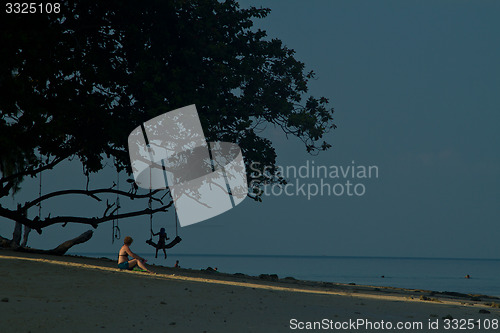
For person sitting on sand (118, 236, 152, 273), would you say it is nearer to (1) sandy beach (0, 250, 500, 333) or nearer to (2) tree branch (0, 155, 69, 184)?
(1) sandy beach (0, 250, 500, 333)

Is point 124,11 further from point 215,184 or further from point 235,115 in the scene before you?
point 215,184

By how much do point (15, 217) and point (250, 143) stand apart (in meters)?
9.45

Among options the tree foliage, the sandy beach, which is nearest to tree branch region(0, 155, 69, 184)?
the tree foliage

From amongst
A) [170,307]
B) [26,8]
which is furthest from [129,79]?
[170,307]

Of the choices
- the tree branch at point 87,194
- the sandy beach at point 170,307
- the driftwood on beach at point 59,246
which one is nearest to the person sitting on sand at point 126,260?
the sandy beach at point 170,307

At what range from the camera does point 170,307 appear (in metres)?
11.4

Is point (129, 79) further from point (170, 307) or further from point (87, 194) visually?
point (170, 307)

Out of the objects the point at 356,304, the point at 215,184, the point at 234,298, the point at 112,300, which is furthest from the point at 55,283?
the point at 215,184

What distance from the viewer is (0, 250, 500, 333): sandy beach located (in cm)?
961

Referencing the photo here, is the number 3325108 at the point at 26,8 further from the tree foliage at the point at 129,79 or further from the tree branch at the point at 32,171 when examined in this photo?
the tree branch at the point at 32,171

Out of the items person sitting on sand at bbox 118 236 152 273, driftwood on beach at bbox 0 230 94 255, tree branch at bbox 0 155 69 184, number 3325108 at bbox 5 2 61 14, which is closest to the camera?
number 3325108 at bbox 5 2 61 14

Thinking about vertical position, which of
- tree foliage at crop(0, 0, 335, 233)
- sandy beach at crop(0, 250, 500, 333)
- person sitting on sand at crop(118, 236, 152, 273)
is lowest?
sandy beach at crop(0, 250, 500, 333)

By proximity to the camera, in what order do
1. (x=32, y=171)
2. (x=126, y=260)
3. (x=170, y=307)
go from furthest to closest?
(x=32, y=171), (x=126, y=260), (x=170, y=307)

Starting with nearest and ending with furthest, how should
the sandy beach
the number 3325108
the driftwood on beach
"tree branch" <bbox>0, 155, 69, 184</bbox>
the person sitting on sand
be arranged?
the sandy beach
the number 3325108
the person sitting on sand
"tree branch" <bbox>0, 155, 69, 184</bbox>
the driftwood on beach
